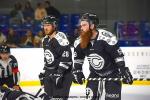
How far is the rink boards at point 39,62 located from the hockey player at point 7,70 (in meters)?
1.01

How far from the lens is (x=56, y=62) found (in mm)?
5453

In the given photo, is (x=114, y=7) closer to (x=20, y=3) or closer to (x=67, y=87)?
(x=20, y=3)

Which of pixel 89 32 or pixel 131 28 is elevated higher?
pixel 89 32

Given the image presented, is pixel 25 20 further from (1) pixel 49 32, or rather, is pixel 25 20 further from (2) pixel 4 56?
(1) pixel 49 32

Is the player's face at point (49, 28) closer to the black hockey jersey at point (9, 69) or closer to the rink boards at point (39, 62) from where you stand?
the black hockey jersey at point (9, 69)

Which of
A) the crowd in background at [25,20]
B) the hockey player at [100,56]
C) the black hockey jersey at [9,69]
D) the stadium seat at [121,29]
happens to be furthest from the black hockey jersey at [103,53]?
the stadium seat at [121,29]

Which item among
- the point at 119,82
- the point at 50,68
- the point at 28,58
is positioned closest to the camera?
the point at 119,82

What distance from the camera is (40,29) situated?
28.2 feet

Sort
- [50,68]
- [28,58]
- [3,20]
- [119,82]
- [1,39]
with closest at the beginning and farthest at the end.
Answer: [119,82] → [50,68] → [28,58] → [1,39] → [3,20]

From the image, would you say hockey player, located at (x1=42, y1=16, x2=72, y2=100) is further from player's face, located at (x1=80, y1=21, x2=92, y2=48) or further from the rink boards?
the rink boards

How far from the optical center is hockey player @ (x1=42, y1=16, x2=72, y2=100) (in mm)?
5383

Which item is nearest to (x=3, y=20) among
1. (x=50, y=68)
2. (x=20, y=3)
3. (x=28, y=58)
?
(x=20, y=3)

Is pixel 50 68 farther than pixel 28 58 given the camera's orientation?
No

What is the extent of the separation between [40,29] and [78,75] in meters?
3.83
